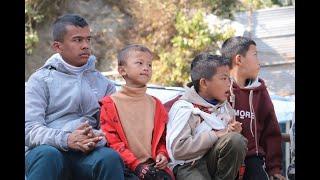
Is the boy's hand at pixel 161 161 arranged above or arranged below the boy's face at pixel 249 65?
below

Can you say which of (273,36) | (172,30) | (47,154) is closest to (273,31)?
(273,36)

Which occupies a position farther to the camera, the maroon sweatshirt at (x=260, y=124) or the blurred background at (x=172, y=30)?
the blurred background at (x=172, y=30)

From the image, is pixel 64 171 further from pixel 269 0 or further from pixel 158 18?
pixel 269 0

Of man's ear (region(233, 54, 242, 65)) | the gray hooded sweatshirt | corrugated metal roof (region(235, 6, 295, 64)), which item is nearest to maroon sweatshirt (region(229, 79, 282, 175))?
man's ear (region(233, 54, 242, 65))

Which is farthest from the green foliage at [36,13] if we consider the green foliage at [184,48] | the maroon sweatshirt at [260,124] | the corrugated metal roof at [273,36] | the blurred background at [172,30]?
the maroon sweatshirt at [260,124]

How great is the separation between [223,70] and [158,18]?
12921 millimetres

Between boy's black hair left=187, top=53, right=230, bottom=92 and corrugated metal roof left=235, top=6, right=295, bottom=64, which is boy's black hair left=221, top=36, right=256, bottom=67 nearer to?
boy's black hair left=187, top=53, right=230, bottom=92

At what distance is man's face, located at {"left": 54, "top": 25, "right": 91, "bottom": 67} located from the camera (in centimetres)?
298

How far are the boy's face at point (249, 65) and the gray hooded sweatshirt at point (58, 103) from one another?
81cm

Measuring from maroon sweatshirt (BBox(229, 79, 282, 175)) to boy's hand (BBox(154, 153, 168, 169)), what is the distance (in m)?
0.56

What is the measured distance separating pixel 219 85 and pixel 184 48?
11.9 meters

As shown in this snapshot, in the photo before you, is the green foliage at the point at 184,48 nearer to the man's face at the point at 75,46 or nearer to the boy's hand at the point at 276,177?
the boy's hand at the point at 276,177

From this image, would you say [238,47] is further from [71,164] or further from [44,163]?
[44,163]

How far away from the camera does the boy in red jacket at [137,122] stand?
110 inches
